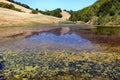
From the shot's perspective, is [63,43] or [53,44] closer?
[53,44]

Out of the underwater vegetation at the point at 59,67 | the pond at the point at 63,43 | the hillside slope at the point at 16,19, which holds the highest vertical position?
the underwater vegetation at the point at 59,67

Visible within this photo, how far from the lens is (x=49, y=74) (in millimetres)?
14297

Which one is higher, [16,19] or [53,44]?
[53,44]

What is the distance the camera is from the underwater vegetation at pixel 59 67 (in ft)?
45.6

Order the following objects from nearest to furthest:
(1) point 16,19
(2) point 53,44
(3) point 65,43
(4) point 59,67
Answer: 1. (4) point 59,67
2. (2) point 53,44
3. (3) point 65,43
4. (1) point 16,19

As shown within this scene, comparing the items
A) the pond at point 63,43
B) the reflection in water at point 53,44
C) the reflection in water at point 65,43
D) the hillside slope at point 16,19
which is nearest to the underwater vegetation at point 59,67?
the reflection in water at point 53,44

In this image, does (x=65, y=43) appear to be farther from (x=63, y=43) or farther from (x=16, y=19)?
(x=16, y=19)

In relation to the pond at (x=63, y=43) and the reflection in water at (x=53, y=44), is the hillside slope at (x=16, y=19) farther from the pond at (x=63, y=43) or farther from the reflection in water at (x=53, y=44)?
the reflection in water at (x=53, y=44)

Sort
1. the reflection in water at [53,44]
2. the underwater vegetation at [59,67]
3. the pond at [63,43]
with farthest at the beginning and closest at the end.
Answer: the pond at [63,43] → the reflection in water at [53,44] → the underwater vegetation at [59,67]

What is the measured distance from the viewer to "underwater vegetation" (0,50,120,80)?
13906mm

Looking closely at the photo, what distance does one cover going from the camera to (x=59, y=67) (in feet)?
52.2

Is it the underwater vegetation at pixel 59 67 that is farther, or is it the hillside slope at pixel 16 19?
the hillside slope at pixel 16 19

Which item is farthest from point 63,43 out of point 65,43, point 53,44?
point 53,44

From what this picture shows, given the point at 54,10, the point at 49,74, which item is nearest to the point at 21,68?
the point at 49,74
